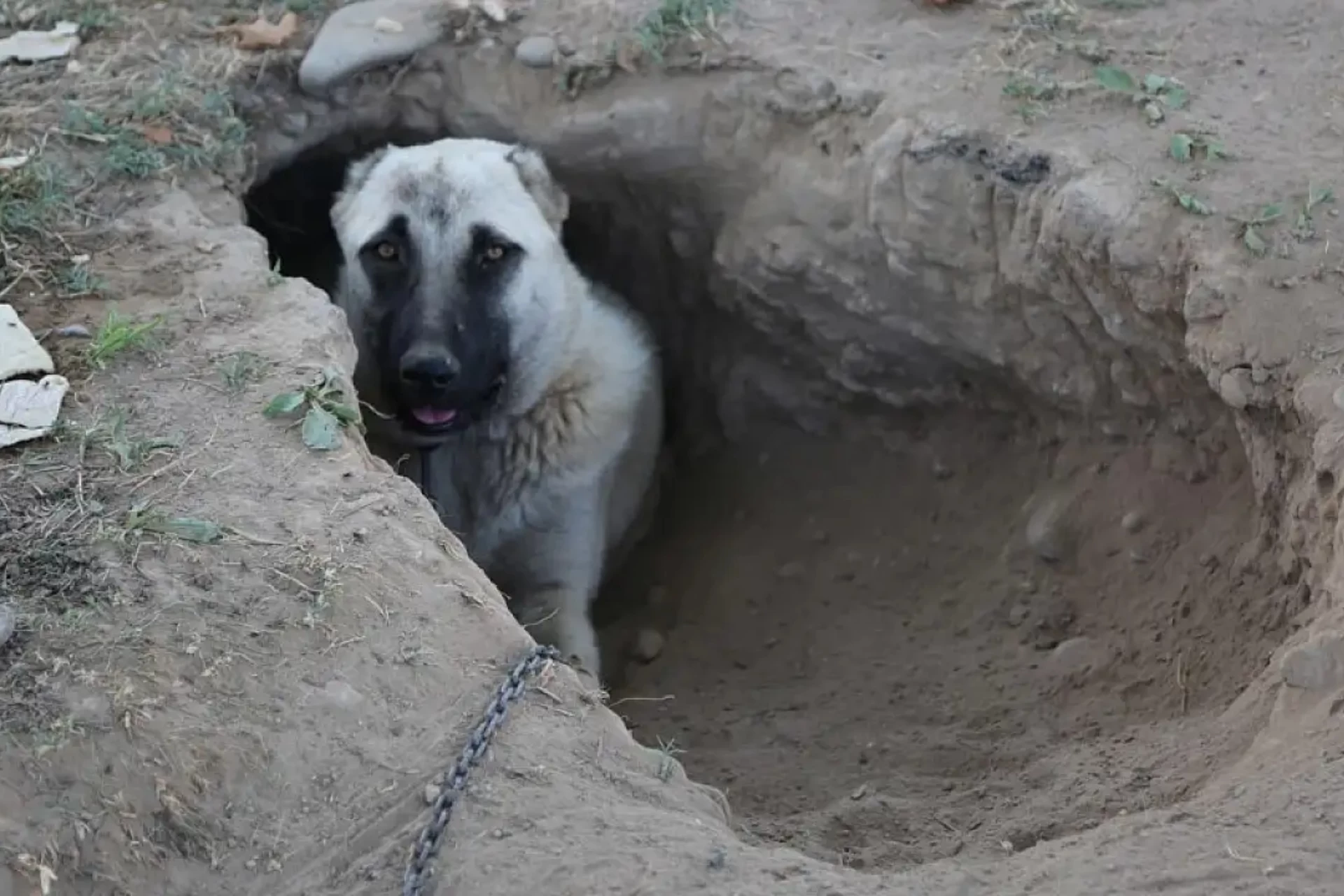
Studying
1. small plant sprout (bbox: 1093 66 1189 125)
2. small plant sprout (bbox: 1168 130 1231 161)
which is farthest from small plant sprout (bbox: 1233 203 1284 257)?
small plant sprout (bbox: 1093 66 1189 125)

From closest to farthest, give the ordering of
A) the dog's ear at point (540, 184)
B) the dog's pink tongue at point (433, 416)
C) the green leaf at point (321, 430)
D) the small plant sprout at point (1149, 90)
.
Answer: the green leaf at point (321, 430)
the small plant sprout at point (1149, 90)
the dog's pink tongue at point (433, 416)
the dog's ear at point (540, 184)

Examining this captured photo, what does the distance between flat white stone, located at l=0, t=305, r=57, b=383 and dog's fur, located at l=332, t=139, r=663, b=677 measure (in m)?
0.91


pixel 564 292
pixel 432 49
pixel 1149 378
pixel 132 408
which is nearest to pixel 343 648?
pixel 132 408

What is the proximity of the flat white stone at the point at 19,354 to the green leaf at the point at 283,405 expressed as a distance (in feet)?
1.88

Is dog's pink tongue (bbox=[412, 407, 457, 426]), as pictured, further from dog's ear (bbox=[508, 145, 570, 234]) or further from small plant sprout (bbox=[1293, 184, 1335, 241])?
small plant sprout (bbox=[1293, 184, 1335, 241])

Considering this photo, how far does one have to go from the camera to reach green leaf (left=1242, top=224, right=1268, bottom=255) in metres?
3.22

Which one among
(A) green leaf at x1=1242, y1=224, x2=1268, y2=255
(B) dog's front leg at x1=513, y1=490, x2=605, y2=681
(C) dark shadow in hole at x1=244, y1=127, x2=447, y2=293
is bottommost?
(B) dog's front leg at x1=513, y1=490, x2=605, y2=681

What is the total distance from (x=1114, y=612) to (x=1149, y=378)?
0.63 m

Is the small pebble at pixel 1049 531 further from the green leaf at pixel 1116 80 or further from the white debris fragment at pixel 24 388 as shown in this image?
the white debris fragment at pixel 24 388

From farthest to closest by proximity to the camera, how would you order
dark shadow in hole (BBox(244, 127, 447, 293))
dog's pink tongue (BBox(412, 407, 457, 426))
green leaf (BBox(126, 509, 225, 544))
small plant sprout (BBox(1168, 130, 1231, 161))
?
dark shadow in hole (BBox(244, 127, 447, 293)) < dog's pink tongue (BBox(412, 407, 457, 426)) < small plant sprout (BBox(1168, 130, 1231, 161)) < green leaf (BBox(126, 509, 225, 544))

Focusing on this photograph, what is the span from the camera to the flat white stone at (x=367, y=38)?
174 inches

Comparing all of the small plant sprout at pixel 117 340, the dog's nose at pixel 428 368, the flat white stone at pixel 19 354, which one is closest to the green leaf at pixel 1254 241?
the dog's nose at pixel 428 368

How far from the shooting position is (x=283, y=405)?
297 cm

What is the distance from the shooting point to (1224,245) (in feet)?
10.7
